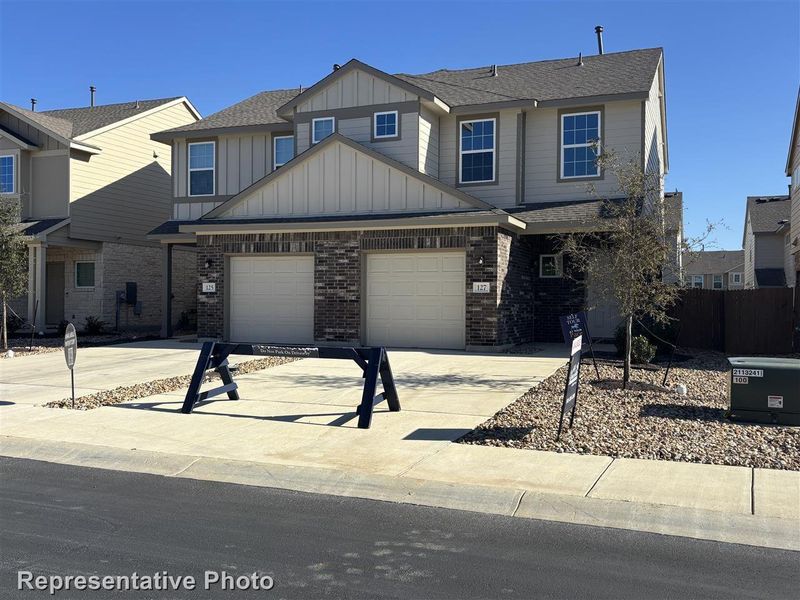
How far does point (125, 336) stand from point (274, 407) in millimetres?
14123

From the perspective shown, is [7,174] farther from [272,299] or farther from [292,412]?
[292,412]

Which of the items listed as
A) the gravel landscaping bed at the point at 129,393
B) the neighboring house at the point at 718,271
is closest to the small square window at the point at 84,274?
the gravel landscaping bed at the point at 129,393

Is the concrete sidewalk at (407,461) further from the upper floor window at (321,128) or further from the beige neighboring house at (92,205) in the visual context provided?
the beige neighboring house at (92,205)

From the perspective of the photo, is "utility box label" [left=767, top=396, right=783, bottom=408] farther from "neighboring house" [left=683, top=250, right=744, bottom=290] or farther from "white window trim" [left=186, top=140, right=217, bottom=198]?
"neighboring house" [left=683, top=250, right=744, bottom=290]

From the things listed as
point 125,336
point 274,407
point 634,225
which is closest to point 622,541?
point 274,407

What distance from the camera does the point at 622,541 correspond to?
5.29m

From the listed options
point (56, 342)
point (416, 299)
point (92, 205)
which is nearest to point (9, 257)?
point (56, 342)

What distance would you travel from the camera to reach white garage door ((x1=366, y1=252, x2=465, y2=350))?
1698cm

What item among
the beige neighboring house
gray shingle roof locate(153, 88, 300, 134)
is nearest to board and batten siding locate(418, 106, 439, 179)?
gray shingle roof locate(153, 88, 300, 134)

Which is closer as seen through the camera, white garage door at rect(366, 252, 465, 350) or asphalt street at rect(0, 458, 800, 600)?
asphalt street at rect(0, 458, 800, 600)

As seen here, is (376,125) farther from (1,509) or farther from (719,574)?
(719,574)

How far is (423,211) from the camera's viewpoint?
17312 millimetres

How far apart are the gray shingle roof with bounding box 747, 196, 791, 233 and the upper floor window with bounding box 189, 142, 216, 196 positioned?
28684mm

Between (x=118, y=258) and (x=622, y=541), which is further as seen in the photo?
(x=118, y=258)
